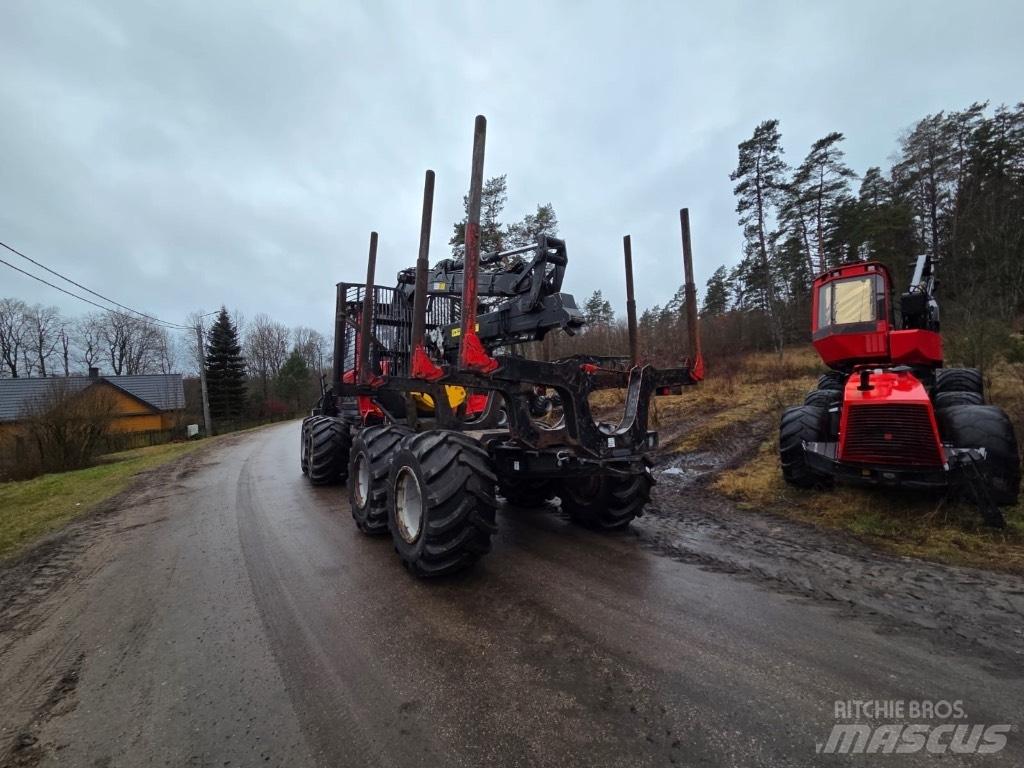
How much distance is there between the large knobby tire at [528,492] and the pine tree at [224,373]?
4276cm

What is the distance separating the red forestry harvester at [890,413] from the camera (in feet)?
14.4

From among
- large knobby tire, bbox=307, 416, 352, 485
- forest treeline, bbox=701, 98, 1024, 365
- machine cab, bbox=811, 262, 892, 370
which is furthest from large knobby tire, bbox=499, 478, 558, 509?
forest treeline, bbox=701, 98, 1024, 365

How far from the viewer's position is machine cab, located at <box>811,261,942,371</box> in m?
5.54

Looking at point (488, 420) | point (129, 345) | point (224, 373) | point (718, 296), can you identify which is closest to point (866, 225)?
point (718, 296)

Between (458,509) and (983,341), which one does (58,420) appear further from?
(983,341)

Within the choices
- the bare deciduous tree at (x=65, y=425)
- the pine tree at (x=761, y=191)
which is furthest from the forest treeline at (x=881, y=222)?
the bare deciduous tree at (x=65, y=425)

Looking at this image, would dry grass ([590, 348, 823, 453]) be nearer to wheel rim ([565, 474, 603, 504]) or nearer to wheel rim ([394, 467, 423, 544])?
wheel rim ([565, 474, 603, 504])

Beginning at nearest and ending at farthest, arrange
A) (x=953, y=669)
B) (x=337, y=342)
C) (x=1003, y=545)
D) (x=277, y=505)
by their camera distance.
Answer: (x=953, y=669) → (x=1003, y=545) → (x=277, y=505) → (x=337, y=342)

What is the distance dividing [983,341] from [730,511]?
24.8ft

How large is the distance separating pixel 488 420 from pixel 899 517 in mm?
4263

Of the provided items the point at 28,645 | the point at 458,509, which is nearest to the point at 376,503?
the point at 458,509

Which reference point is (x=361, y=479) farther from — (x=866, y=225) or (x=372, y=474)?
(x=866, y=225)

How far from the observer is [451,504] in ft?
11.4

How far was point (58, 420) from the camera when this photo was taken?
1641 centimetres
